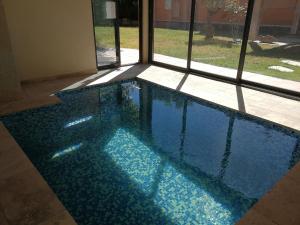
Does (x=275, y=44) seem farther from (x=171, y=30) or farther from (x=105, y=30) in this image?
(x=105, y=30)

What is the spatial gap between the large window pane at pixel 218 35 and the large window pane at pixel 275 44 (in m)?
0.36

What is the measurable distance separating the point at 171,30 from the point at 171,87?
4370 millimetres

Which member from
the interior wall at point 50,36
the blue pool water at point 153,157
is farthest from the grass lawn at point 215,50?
the blue pool water at point 153,157

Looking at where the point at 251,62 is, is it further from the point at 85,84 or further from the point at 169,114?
the point at 85,84

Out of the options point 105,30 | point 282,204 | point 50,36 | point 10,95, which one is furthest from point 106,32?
point 282,204

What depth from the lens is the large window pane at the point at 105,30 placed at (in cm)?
548

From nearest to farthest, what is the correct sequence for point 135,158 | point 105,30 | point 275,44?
point 135,158
point 105,30
point 275,44

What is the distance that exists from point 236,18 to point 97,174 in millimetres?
5177

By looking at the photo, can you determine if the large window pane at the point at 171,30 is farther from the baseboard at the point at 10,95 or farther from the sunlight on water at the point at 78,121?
the baseboard at the point at 10,95

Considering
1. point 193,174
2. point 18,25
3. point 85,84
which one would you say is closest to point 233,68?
point 85,84

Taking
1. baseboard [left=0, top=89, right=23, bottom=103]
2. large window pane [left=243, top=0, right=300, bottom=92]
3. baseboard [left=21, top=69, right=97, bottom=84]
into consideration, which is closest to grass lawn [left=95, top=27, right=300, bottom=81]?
large window pane [left=243, top=0, right=300, bottom=92]

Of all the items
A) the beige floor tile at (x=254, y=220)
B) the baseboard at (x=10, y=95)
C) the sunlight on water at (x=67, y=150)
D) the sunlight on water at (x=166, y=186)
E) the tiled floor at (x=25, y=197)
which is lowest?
the sunlight on water at (x=166, y=186)

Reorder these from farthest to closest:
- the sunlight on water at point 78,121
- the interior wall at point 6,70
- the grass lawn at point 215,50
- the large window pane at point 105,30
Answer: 1. the grass lawn at point 215,50
2. the large window pane at point 105,30
3. the interior wall at point 6,70
4. the sunlight on water at point 78,121

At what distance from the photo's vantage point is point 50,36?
489 centimetres
